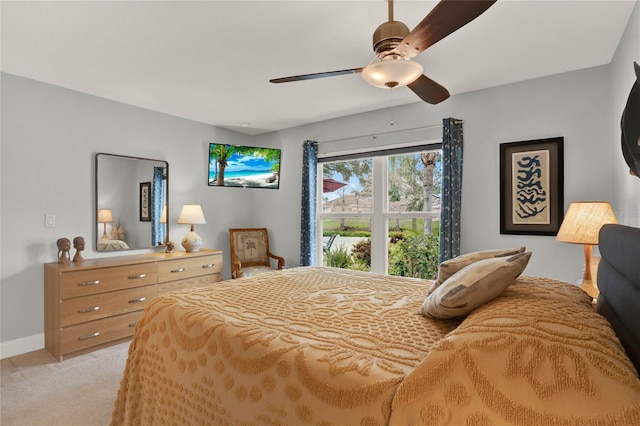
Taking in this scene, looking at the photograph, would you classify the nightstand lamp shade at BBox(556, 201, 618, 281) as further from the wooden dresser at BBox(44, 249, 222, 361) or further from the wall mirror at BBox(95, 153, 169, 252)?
the wall mirror at BBox(95, 153, 169, 252)

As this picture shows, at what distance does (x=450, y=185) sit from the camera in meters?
3.43

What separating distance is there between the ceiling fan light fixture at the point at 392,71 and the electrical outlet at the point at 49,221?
331cm

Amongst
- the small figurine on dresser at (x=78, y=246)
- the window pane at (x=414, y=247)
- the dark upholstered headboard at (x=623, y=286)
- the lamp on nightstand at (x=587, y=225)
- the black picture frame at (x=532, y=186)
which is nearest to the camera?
the dark upholstered headboard at (x=623, y=286)

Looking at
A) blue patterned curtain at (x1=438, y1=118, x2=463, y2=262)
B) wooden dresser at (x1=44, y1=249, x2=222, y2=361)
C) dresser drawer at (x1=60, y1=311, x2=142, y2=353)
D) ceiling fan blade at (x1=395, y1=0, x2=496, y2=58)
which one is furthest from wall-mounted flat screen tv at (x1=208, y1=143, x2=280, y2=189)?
ceiling fan blade at (x1=395, y1=0, x2=496, y2=58)

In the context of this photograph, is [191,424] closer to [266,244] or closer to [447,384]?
[447,384]

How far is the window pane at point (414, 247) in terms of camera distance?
12.6 ft

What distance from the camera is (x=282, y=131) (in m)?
5.01

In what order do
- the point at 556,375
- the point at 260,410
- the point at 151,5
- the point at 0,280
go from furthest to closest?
the point at 0,280, the point at 151,5, the point at 260,410, the point at 556,375

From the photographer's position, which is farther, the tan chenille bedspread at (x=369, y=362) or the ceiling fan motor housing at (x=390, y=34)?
the ceiling fan motor housing at (x=390, y=34)

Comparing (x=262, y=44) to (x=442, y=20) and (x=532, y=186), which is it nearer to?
(x=442, y=20)

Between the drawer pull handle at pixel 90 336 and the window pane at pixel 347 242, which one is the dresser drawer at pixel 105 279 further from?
the window pane at pixel 347 242

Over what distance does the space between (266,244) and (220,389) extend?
3705 millimetres

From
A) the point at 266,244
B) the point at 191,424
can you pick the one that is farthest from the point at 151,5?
the point at 266,244

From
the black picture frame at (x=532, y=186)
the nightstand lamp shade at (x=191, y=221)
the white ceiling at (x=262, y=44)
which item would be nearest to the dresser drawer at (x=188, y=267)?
the nightstand lamp shade at (x=191, y=221)
